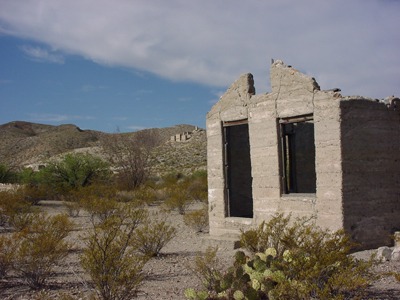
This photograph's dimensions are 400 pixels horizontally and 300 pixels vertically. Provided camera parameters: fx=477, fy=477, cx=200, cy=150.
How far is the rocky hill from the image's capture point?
48906 millimetres

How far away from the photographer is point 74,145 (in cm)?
7681

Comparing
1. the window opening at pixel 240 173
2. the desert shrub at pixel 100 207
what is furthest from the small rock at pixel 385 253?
the desert shrub at pixel 100 207

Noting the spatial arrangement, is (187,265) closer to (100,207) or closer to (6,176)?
(100,207)

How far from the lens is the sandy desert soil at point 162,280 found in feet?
25.0

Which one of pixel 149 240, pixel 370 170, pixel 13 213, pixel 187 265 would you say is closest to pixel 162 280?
pixel 187 265

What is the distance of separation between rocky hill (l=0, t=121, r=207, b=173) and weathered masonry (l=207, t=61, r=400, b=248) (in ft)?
95.0

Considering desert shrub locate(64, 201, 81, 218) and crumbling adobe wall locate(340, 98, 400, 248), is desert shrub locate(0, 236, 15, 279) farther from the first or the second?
desert shrub locate(64, 201, 81, 218)

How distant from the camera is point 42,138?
77.9 m

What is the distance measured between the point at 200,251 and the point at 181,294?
4.02 m

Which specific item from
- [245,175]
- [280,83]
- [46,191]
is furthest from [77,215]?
[280,83]

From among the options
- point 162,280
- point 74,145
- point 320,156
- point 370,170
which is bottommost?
point 162,280

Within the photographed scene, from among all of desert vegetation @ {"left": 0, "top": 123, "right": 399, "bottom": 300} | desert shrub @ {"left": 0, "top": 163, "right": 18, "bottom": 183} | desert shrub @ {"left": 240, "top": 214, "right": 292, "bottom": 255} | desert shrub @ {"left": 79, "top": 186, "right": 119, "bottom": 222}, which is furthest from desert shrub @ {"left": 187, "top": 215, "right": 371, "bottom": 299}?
desert shrub @ {"left": 0, "top": 163, "right": 18, "bottom": 183}

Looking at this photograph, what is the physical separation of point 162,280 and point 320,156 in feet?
13.1

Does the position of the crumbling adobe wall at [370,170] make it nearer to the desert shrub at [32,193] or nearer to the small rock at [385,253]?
the small rock at [385,253]
